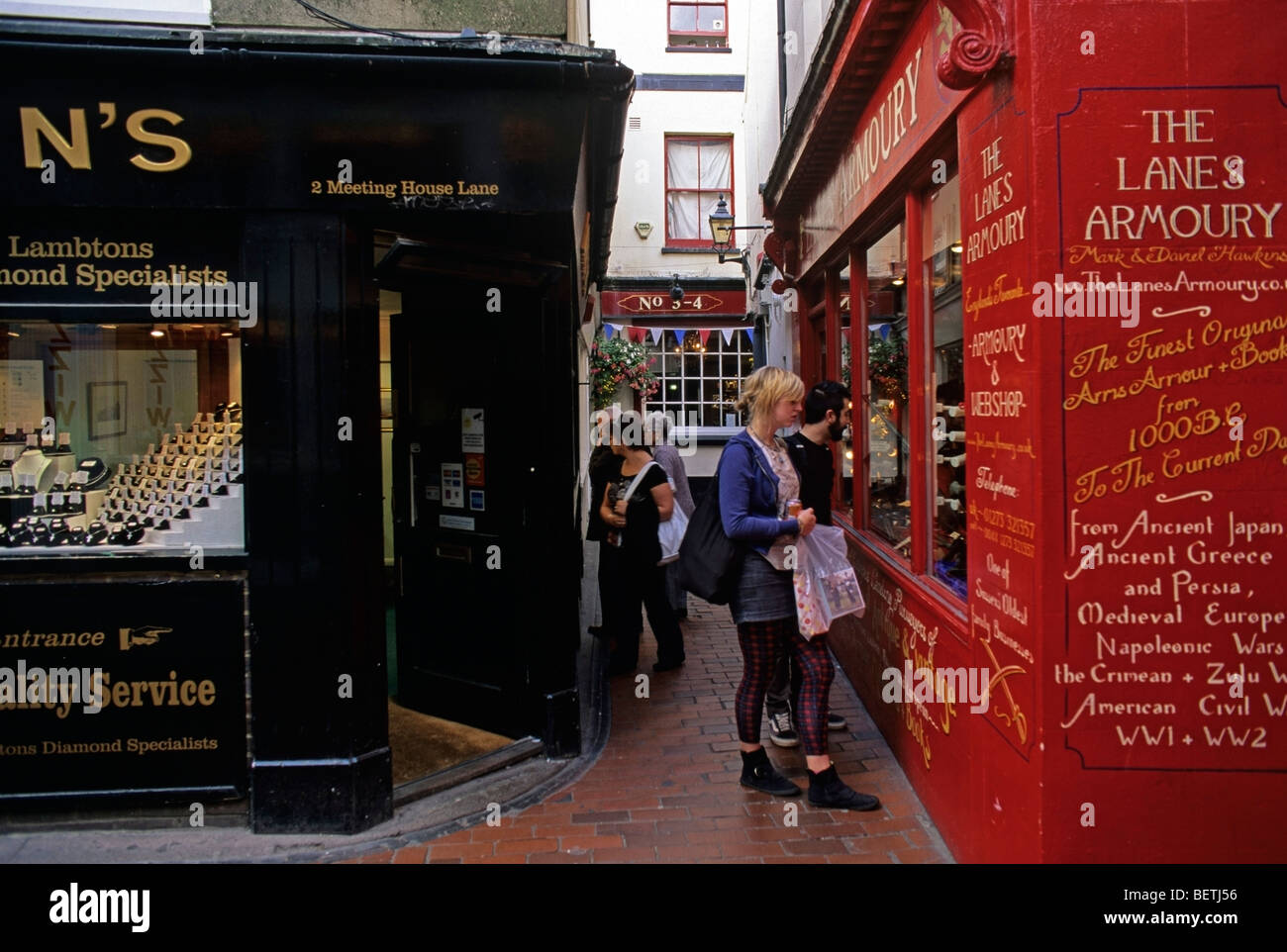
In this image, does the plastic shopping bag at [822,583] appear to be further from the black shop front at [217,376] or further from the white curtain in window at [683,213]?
the white curtain in window at [683,213]

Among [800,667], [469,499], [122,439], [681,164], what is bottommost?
[800,667]

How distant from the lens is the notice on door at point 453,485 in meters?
5.35

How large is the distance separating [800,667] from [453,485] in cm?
227

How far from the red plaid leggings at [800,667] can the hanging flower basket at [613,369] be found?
36.4ft

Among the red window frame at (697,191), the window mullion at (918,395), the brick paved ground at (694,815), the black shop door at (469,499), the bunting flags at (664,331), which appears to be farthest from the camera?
the red window frame at (697,191)

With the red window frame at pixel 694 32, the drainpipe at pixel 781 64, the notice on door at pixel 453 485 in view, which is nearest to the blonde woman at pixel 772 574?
the notice on door at pixel 453 485

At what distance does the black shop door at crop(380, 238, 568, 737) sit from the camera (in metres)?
5.05

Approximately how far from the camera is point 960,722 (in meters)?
3.72

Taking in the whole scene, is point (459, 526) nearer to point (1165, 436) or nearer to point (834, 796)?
point (834, 796)

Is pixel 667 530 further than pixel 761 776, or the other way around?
pixel 667 530

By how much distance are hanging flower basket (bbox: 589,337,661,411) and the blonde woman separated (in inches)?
435

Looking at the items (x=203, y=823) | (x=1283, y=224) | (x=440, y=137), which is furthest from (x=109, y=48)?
(x=1283, y=224)

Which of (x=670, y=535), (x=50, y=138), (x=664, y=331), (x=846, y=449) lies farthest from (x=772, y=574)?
(x=664, y=331)

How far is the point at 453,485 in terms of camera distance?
5.39m
